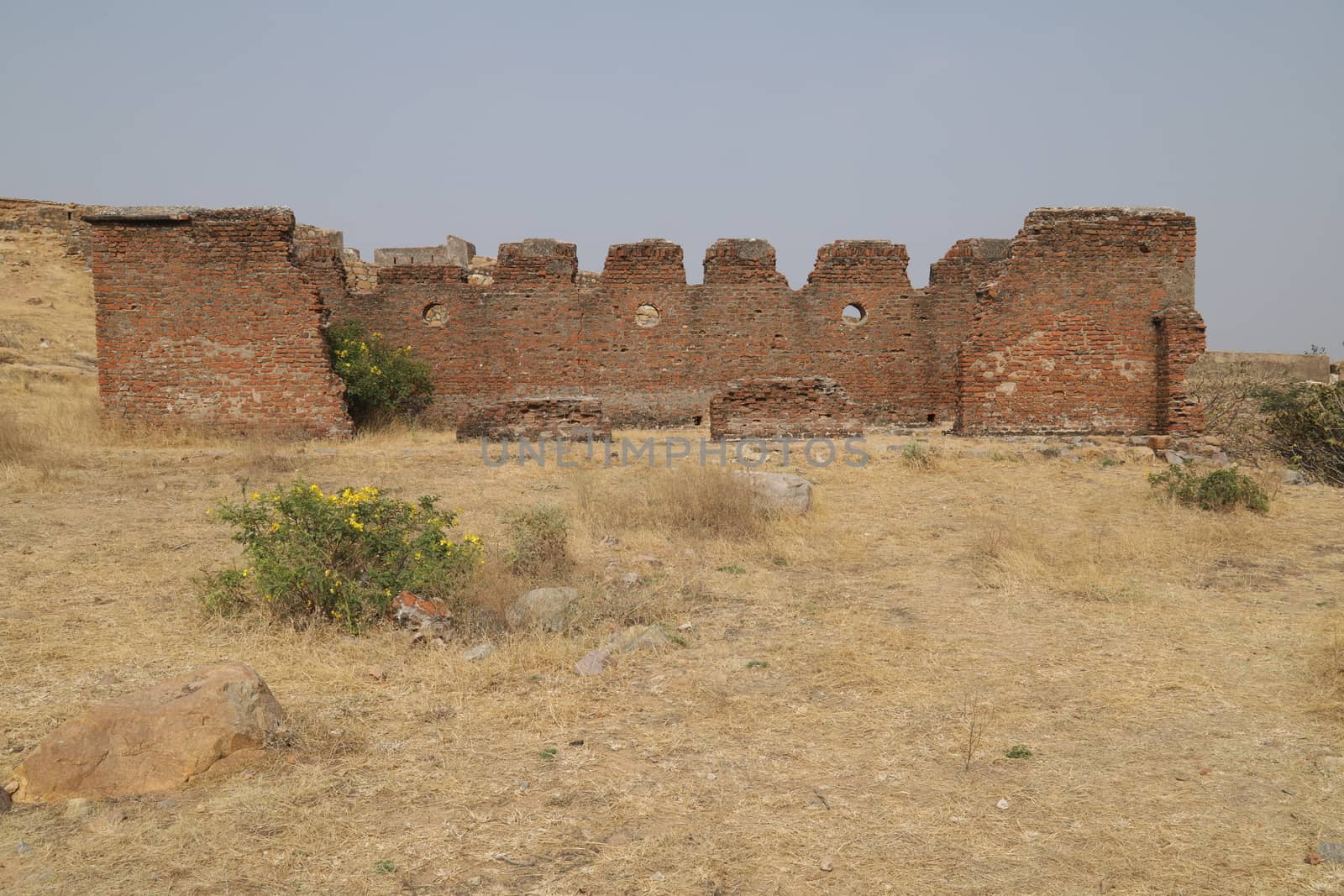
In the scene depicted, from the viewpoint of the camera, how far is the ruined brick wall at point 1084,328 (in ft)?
42.9

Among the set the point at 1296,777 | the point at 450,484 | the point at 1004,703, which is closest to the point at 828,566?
the point at 1004,703

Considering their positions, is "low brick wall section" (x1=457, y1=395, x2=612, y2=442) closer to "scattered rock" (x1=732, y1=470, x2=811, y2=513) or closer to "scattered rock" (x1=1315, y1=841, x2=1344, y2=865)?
"scattered rock" (x1=732, y1=470, x2=811, y2=513)

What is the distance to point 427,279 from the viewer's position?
15047mm

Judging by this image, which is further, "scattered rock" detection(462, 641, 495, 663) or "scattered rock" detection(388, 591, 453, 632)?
"scattered rock" detection(388, 591, 453, 632)

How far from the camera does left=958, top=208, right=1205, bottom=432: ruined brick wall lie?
13086mm

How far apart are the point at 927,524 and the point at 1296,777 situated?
4.81 m

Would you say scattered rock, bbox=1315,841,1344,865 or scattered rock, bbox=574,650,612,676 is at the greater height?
scattered rock, bbox=574,650,612,676

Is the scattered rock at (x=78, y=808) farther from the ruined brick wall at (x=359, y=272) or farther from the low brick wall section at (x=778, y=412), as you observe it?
the ruined brick wall at (x=359, y=272)

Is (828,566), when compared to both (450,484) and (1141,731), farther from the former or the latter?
(450,484)

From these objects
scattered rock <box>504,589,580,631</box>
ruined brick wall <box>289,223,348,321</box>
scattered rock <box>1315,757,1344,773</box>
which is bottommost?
scattered rock <box>1315,757,1344,773</box>

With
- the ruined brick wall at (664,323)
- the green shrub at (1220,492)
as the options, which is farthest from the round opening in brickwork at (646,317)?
the green shrub at (1220,492)

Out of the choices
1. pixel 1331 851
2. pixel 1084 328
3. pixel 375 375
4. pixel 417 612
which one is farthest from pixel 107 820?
pixel 1084 328

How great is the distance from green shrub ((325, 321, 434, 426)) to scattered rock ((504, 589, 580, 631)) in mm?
8944

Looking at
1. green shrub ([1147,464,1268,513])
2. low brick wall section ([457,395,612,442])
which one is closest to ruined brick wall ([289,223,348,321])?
low brick wall section ([457,395,612,442])
